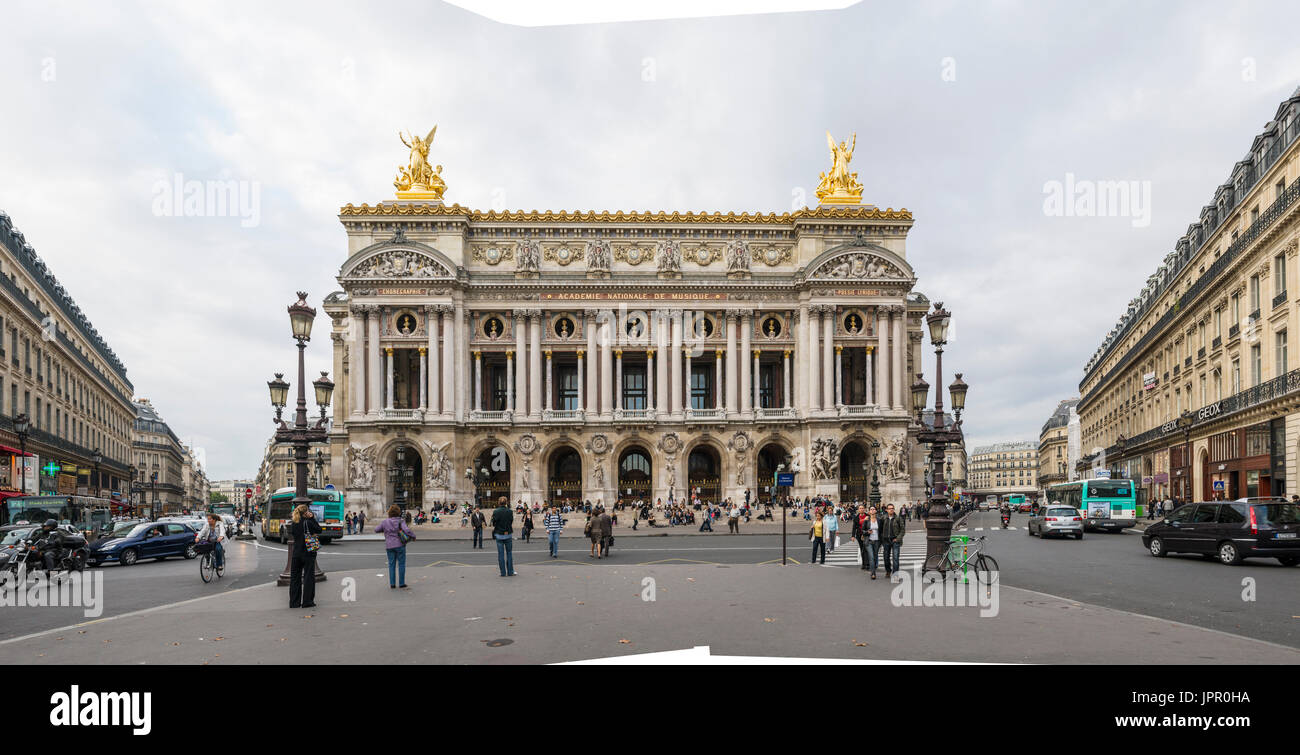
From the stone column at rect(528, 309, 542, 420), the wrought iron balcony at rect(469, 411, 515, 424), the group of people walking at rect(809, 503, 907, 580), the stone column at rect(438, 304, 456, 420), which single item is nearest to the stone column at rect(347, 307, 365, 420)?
the stone column at rect(438, 304, 456, 420)

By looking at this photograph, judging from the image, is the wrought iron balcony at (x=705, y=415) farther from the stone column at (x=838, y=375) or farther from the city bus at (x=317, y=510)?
the city bus at (x=317, y=510)

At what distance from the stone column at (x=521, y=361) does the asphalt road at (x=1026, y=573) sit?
21651 mm

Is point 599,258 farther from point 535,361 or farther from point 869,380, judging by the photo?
point 869,380

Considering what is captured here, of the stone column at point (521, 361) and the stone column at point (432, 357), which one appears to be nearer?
the stone column at point (432, 357)

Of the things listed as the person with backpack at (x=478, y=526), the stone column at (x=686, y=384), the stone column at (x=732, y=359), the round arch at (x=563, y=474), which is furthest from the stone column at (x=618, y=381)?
the person with backpack at (x=478, y=526)

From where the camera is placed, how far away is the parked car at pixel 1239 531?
19188mm

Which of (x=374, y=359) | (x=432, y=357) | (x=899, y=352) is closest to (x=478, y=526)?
(x=432, y=357)

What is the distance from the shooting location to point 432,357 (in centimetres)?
5350

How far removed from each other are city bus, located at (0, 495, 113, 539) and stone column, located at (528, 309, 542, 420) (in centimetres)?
2565

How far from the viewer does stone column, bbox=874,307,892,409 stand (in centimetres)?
5438

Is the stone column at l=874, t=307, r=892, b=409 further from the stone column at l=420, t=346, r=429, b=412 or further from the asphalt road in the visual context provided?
the stone column at l=420, t=346, r=429, b=412
